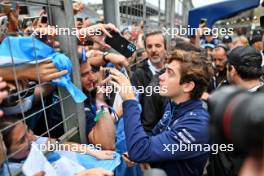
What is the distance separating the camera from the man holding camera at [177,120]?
119 cm

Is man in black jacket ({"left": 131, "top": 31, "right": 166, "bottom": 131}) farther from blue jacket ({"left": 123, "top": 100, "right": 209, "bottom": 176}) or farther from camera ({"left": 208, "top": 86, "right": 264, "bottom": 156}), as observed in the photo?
camera ({"left": 208, "top": 86, "right": 264, "bottom": 156})

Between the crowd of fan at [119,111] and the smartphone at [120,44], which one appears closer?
the crowd of fan at [119,111]

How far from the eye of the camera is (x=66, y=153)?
1049 millimetres

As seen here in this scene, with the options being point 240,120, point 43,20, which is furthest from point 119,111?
point 240,120

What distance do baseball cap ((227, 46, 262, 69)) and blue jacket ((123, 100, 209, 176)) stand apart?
80 centimetres

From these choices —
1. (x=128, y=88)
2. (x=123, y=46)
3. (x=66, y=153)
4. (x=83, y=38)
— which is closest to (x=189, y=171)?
(x=128, y=88)

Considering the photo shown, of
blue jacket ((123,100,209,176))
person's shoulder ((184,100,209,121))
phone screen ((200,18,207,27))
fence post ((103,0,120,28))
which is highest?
phone screen ((200,18,207,27))

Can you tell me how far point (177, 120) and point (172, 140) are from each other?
12 cm

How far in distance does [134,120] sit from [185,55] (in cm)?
44

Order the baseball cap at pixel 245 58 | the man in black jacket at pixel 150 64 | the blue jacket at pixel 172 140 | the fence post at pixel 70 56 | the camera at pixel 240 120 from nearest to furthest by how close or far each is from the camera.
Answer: the camera at pixel 240 120 → the fence post at pixel 70 56 → the blue jacket at pixel 172 140 → the baseball cap at pixel 245 58 → the man in black jacket at pixel 150 64

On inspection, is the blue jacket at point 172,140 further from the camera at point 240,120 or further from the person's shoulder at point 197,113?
the camera at point 240,120

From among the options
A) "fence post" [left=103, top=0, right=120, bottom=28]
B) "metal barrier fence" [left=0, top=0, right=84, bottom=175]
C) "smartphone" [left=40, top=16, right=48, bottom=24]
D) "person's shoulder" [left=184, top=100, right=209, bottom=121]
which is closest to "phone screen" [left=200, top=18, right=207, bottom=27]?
Result: "fence post" [left=103, top=0, right=120, bottom=28]

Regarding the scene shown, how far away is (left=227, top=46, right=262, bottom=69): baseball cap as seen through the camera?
186 centimetres

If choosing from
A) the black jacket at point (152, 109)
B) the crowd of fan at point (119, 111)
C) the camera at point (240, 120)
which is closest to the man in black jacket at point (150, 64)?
the black jacket at point (152, 109)
